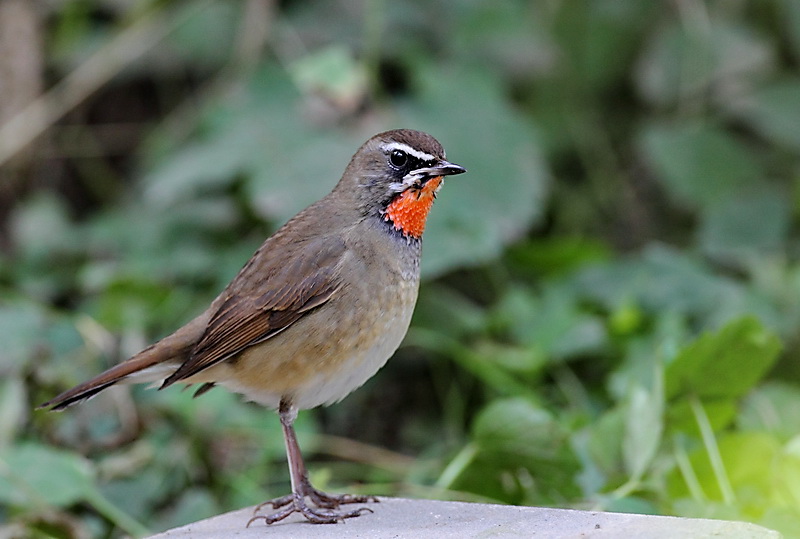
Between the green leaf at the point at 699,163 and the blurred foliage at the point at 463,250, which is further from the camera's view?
the green leaf at the point at 699,163

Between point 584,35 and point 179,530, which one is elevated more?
point 584,35

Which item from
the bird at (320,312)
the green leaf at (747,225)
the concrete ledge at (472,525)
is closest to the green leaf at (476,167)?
the green leaf at (747,225)

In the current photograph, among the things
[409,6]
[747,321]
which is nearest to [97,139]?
[409,6]

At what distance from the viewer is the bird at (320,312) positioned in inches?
158

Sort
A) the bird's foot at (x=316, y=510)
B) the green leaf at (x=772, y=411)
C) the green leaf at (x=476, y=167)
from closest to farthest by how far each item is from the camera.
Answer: the bird's foot at (x=316, y=510) → the green leaf at (x=772, y=411) → the green leaf at (x=476, y=167)

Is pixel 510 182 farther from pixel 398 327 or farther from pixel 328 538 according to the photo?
pixel 328 538

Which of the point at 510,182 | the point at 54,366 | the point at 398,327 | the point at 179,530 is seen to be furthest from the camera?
the point at 510,182

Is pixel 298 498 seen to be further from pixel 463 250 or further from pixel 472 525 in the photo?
pixel 463 250

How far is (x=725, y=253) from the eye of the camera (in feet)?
21.3

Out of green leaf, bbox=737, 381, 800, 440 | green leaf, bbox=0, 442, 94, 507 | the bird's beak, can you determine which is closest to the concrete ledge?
green leaf, bbox=0, 442, 94, 507

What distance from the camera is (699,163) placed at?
7.06 metres

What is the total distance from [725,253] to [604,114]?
2.01 meters

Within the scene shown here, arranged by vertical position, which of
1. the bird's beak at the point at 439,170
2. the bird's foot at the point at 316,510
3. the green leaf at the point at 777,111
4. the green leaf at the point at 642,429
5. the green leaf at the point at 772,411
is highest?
the bird's beak at the point at 439,170

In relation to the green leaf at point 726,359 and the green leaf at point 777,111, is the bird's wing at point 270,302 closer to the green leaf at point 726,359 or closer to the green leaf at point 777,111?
the green leaf at point 726,359
